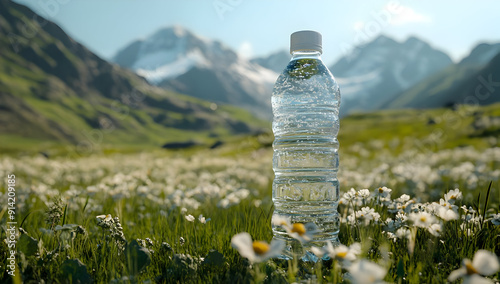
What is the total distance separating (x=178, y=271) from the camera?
3.13 meters

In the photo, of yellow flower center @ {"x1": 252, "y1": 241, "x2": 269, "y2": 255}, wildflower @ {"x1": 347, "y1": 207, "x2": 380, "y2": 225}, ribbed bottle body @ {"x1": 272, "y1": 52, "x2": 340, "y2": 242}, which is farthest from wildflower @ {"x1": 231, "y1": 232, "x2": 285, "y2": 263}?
ribbed bottle body @ {"x1": 272, "y1": 52, "x2": 340, "y2": 242}

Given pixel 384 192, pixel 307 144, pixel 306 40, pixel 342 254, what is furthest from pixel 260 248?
pixel 307 144

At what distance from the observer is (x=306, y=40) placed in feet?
14.0

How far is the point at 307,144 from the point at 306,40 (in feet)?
5.37

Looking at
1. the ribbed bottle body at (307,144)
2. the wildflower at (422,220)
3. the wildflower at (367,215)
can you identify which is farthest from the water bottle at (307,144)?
the wildflower at (422,220)

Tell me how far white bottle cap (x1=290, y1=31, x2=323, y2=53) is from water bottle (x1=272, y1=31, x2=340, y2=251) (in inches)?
4.2

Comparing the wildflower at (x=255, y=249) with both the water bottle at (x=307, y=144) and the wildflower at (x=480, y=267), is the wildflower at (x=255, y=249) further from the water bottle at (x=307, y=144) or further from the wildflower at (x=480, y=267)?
the water bottle at (x=307, y=144)

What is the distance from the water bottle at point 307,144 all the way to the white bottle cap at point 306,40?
107 mm

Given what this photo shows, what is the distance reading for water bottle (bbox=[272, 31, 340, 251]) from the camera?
16.2 ft

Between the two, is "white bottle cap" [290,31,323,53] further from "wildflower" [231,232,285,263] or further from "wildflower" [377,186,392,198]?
"wildflower" [231,232,285,263]

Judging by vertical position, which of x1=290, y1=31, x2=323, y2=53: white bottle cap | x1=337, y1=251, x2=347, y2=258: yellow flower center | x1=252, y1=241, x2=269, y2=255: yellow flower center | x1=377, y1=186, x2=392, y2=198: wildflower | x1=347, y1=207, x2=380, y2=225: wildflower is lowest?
x1=337, y1=251, x2=347, y2=258: yellow flower center

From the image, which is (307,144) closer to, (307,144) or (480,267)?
(307,144)

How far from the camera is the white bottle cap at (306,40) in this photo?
4.25m

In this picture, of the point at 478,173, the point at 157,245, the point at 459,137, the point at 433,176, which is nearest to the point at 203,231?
the point at 157,245
